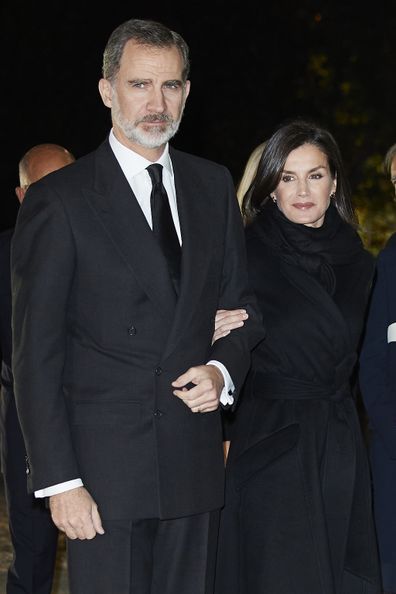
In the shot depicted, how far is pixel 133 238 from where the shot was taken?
9.48 feet

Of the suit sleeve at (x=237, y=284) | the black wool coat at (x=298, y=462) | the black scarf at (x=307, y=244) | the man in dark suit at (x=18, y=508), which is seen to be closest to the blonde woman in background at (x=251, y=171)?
the black scarf at (x=307, y=244)

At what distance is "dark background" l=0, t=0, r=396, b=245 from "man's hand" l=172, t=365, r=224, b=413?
25.2ft

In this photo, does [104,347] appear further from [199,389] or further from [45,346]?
[199,389]

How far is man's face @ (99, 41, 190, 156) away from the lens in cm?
295

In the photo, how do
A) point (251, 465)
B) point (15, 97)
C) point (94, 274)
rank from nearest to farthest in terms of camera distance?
point (94, 274) → point (251, 465) → point (15, 97)

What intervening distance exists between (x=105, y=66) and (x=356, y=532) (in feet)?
5.22

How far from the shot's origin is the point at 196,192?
10.2ft

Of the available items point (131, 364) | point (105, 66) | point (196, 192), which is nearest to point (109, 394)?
point (131, 364)

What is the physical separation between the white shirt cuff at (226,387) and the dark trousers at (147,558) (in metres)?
0.29

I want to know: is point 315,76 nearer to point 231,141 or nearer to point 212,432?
point 231,141

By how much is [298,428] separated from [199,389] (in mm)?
728

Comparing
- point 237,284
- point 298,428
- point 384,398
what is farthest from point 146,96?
point 384,398

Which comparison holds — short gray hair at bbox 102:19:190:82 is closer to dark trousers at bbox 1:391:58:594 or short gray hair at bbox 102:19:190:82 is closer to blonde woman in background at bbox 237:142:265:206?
blonde woman in background at bbox 237:142:265:206

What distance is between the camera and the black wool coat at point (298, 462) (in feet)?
Result: 11.5
